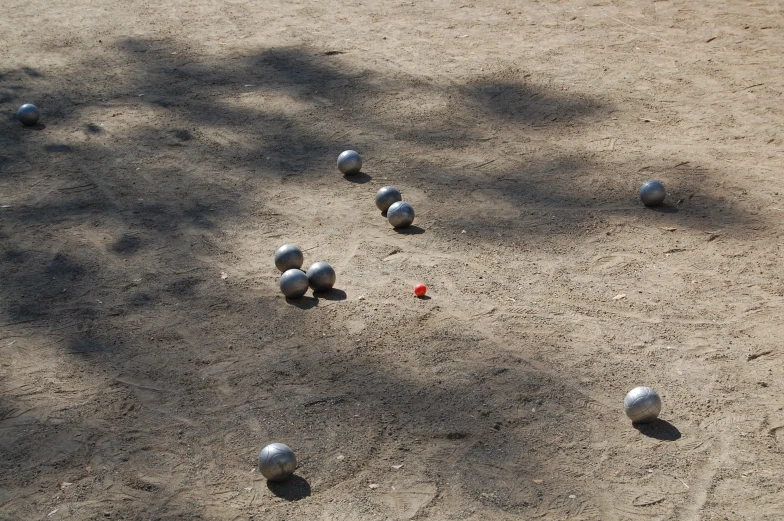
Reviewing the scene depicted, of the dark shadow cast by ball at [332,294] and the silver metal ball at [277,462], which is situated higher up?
the silver metal ball at [277,462]

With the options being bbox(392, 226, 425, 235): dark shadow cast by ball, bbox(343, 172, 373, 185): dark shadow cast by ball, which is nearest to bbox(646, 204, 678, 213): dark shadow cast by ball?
bbox(392, 226, 425, 235): dark shadow cast by ball

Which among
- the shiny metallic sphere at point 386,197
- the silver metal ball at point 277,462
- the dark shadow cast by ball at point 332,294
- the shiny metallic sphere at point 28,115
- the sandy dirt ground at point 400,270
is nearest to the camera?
the silver metal ball at point 277,462

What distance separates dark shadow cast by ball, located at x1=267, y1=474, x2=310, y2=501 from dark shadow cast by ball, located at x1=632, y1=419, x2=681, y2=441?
1.91 metres

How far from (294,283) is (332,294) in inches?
13.3

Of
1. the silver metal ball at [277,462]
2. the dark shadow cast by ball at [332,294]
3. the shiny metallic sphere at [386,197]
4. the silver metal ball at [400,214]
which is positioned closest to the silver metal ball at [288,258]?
the dark shadow cast by ball at [332,294]

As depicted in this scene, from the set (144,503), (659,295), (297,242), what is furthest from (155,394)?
(659,295)

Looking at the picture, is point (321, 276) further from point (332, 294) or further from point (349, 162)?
point (349, 162)

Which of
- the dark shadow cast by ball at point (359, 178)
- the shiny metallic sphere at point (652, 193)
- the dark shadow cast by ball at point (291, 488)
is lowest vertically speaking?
the dark shadow cast by ball at point (359, 178)

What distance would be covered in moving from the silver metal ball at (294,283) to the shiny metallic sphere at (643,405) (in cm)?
245

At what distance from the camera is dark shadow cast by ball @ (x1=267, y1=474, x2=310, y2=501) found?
464cm

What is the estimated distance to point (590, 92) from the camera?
10109 millimetres

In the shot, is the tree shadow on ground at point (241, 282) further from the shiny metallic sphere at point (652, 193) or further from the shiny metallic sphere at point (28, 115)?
the shiny metallic sphere at point (28, 115)

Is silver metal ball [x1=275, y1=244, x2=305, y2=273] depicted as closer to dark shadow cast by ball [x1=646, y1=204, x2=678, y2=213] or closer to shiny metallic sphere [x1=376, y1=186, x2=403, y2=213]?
shiny metallic sphere [x1=376, y1=186, x2=403, y2=213]

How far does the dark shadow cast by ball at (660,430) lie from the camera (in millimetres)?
5039
